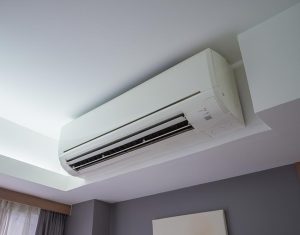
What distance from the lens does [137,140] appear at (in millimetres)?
1581

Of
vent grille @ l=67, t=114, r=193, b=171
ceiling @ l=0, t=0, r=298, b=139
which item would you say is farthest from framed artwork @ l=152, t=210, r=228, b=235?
ceiling @ l=0, t=0, r=298, b=139

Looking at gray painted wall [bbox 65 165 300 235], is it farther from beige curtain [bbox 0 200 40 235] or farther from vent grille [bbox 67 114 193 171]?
vent grille [bbox 67 114 193 171]

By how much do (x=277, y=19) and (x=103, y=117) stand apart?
41.3 inches

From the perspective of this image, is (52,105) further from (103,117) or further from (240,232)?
(240,232)

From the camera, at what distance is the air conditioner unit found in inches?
52.8

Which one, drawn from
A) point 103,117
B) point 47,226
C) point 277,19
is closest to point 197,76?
point 277,19

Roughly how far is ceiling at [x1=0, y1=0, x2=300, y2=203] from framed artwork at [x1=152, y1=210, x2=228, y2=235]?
232mm

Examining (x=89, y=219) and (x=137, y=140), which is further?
(x=89, y=219)

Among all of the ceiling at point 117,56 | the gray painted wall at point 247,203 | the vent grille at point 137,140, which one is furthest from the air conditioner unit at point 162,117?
the gray painted wall at point 247,203

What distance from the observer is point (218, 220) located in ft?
5.92

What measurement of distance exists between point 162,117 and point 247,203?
32.5 inches

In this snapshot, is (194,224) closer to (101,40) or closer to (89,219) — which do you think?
(89,219)

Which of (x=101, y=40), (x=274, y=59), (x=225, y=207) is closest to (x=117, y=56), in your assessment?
(x=101, y=40)

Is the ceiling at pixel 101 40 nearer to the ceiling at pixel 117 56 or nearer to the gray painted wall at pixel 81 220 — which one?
the ceiling at pixel 117 56
